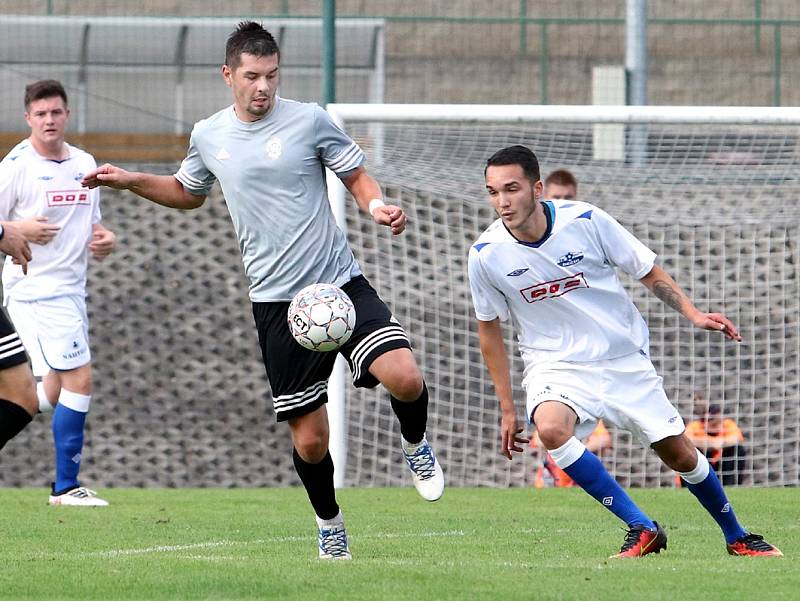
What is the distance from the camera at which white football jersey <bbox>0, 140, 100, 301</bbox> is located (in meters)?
9.32

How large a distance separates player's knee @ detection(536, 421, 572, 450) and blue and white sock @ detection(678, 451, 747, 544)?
570 mm

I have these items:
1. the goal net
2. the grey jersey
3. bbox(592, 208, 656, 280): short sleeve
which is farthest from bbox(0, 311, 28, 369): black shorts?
the goal net

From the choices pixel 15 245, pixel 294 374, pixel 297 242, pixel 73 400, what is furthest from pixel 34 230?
pixel 294 374

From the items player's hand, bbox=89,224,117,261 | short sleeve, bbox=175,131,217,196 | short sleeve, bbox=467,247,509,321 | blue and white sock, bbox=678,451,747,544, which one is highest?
short sleeve, bbox=175,131,217,196

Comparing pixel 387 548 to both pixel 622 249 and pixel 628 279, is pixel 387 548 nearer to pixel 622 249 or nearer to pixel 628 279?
pixel 622 249

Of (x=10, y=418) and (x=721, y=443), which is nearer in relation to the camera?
(x=10, y=418)

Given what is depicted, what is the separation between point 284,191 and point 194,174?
0.54 m

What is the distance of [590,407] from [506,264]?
2.39ft

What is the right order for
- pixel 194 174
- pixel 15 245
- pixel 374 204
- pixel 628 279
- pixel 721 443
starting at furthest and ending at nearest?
1. pixel 628 279
2. pixel 721 443
3. pixel 15 245
4. pixel 194 174
5. pixel 374 204

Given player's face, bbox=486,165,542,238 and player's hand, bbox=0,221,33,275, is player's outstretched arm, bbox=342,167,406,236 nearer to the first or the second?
player's face, bbox=486,165,542,238

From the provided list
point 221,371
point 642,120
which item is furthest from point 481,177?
point 221,371

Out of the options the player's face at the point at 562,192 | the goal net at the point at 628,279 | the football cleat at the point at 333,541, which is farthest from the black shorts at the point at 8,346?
the goal net at the point at 628,279

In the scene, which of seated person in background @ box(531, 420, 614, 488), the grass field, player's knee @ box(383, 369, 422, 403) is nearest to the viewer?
the grass field

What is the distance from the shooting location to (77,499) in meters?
9.30
